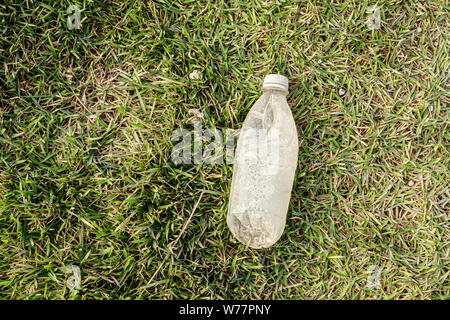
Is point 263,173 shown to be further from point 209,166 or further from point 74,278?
point 74,278

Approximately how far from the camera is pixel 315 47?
7.06 feet

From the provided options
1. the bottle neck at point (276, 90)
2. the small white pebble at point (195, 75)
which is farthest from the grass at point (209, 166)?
the bottle neck at point (276, 90)

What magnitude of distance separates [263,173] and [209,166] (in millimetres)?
354

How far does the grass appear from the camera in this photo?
6.61 ft

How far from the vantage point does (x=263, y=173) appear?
2014 millimetres

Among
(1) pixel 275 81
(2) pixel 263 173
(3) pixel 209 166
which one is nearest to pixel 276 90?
(1) pixel 275 81

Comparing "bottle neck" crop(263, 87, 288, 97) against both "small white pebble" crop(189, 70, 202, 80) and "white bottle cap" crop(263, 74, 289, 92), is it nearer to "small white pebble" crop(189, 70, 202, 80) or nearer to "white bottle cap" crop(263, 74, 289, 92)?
"white bottle cap" crop(263, 74, 289, 92)

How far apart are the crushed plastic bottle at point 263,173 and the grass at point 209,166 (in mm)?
84

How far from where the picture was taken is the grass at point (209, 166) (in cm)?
201

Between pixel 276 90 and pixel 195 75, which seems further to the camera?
pixel 195 75

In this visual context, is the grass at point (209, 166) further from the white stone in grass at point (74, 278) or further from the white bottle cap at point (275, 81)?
the white bottle cap at point (275, 81)

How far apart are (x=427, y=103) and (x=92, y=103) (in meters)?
2.26

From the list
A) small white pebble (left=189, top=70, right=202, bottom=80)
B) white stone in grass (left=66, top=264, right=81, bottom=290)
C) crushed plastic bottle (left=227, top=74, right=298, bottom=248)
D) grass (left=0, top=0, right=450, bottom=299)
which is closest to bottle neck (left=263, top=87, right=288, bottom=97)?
crushed plastic bottle (left=227, top=74, right=298, bottom=248)

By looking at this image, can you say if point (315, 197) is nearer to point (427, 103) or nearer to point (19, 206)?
point (427, 103)
